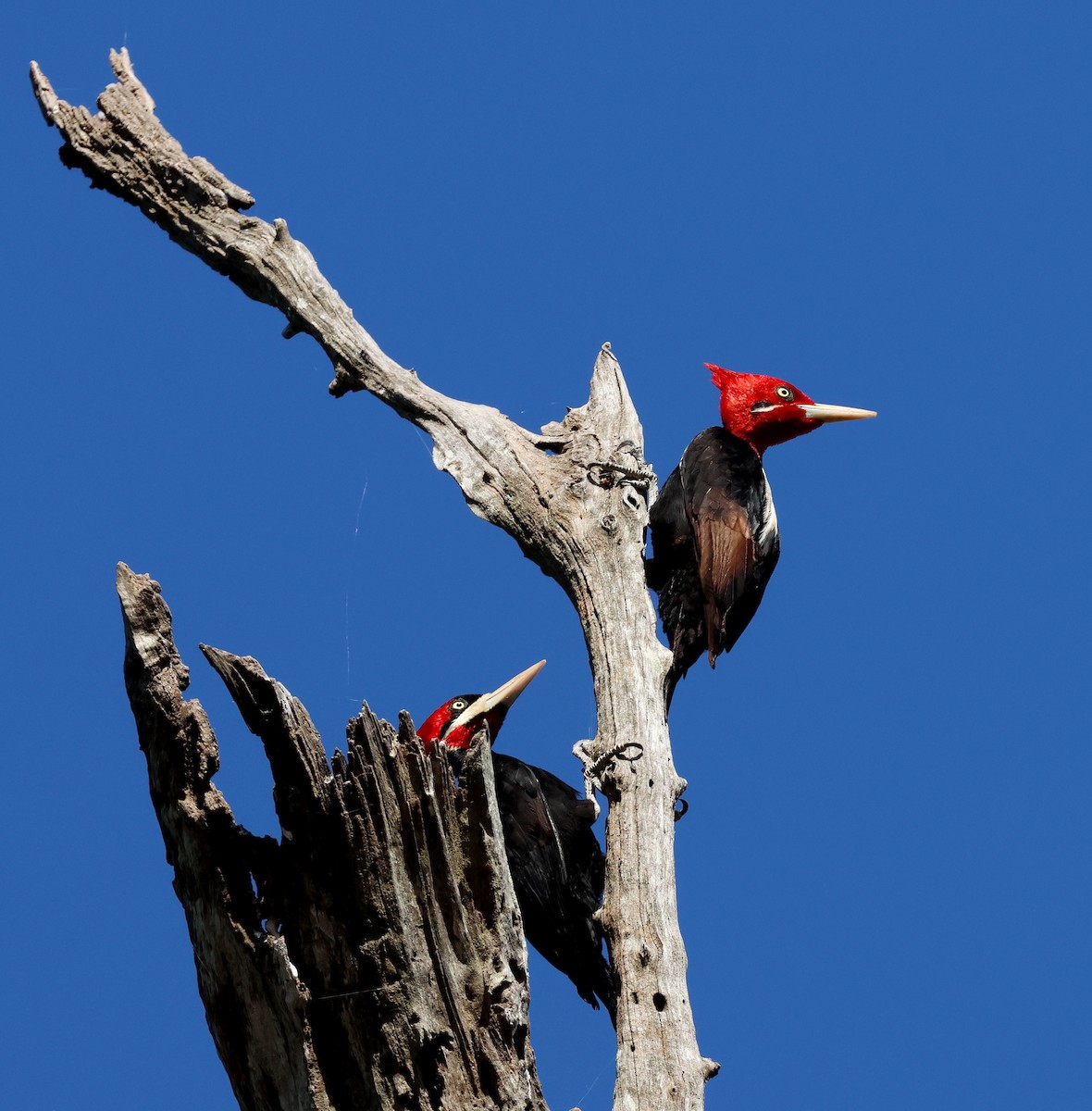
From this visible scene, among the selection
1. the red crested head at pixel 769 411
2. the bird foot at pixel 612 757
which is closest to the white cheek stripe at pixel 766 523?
the red crested head at pixel 769 411

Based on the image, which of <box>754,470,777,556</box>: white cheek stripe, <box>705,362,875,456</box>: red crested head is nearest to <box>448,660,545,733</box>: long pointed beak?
<box>754,470,777,556</box>: white cheek stripe

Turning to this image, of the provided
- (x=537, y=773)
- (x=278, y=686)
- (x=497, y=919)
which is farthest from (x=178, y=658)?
(x=537, y=773)

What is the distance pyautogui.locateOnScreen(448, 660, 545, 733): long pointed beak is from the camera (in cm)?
438

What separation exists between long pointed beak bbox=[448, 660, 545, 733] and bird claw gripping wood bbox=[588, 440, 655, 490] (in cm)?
69

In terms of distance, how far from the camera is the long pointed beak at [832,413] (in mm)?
→ 4891

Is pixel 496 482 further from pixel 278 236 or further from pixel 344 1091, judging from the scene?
pixel 344 1091

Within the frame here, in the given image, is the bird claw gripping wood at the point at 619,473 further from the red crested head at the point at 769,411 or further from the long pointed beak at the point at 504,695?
the red crested head at the point at 769,411

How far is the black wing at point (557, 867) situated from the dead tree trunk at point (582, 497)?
64 centimetres

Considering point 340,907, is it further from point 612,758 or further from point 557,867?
point 557,867

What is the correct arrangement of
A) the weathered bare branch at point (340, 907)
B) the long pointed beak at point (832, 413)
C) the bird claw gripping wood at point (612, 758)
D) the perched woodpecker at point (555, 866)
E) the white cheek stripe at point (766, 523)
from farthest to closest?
1. the long pointed beak at point (832, 413)
2. the white cheek stripe at point (766, 523)
3. the perched woodpecker at point (555, 866)
4. the bird claw gripping wood at point (612, 758)
5. the weathered bare branch at point (340, 907)

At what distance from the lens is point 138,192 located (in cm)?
437

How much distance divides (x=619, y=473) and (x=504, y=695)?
2.79ft

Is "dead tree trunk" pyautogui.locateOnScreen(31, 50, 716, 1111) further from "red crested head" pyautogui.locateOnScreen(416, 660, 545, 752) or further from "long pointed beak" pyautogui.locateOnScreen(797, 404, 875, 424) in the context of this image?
"long pointed beak" pyautogui.locateOnScreen(797, 404, 875, 424)

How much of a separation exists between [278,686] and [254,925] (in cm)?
50
